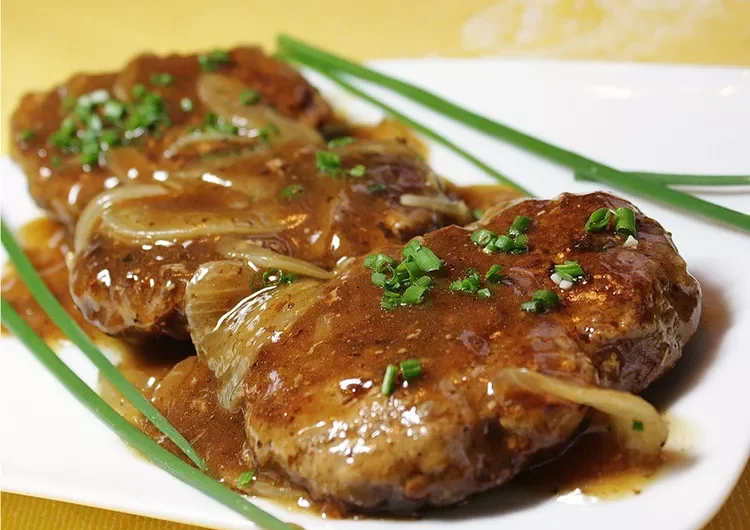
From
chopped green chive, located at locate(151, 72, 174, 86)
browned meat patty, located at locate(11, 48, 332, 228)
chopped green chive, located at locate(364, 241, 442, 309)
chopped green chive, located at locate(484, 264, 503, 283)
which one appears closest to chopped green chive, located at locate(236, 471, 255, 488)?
chopped green chive, located at locate(364, 241, 442, 309)

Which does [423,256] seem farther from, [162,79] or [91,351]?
[162,79]

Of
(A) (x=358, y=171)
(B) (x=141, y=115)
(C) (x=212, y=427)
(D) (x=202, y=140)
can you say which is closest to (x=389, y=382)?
(C) (x=212, y=427)

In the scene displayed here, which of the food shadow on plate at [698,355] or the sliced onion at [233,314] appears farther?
the sliced onion at [233,314]

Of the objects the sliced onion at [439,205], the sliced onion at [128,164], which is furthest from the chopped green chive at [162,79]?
the sliced onion at [439,205]

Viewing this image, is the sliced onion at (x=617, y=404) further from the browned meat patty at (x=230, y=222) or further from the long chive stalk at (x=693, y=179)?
the long chive stalk at (x=693, y=179)

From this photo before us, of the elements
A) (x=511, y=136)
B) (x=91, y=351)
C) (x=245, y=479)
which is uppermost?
(x=511, y=136)

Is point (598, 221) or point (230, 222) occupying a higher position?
point (598, 221)

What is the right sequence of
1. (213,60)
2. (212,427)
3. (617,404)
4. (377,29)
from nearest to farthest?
(617,404), (212,427), (213,60), (377,29)
